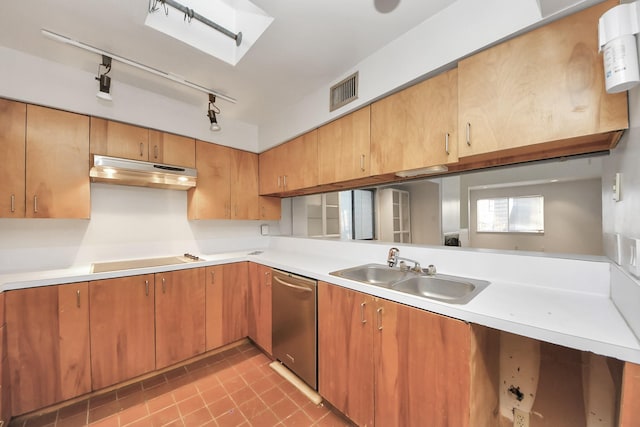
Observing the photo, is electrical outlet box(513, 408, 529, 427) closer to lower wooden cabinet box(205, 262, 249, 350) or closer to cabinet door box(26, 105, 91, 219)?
lower wooden cabinet box(205, 262, 249, 350)

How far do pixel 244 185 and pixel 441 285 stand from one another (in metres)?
2.31

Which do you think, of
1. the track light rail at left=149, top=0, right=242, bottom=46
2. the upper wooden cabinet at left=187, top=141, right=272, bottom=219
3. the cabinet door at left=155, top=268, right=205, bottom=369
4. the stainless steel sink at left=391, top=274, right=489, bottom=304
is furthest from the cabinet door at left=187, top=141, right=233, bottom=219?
the stainless steel sink at left=391, top=274, right=489, bottom=304

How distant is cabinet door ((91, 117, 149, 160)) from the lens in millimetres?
1993

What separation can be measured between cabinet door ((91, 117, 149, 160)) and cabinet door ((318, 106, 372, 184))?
5.35 feet

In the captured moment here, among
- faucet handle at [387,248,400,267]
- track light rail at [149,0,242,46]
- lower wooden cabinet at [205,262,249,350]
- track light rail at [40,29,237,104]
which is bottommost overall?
lower wooden cabinet at [205,262,249,350]

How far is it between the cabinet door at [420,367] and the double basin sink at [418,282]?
0.17 m

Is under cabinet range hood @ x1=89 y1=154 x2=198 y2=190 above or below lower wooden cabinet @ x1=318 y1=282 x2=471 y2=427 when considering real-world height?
above

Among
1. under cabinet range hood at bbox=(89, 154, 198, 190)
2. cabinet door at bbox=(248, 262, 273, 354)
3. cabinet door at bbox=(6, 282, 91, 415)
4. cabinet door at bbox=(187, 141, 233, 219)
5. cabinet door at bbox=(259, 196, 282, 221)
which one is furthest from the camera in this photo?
cabinet door at bbox=(259, 196, 282, 221)

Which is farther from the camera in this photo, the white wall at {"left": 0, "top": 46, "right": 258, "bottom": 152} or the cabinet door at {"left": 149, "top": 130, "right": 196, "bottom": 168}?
the cabinet door at {"left": 149, "top": 130, "right": 196, "bottom": 168}

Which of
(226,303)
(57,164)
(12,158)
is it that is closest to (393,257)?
(226,303)

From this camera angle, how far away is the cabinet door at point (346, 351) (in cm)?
135

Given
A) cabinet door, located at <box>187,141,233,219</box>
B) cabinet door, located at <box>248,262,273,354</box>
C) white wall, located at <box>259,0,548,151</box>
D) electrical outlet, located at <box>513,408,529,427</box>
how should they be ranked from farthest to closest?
cabinet door, located at <box>187,141,233,219</box>, cabinet door, located at <box>248,262,273,354</box>, electrical outlet, located at <box>513,408,529,427</box>, white wall, located at <box>259,0,548,151</box>

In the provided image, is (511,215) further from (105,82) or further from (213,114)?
(105,82)

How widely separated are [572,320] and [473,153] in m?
0.81
